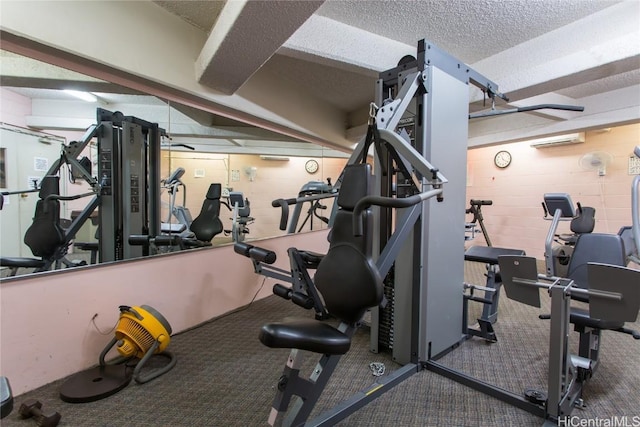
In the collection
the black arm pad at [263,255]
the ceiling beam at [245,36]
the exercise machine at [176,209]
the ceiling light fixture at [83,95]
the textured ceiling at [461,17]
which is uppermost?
the textured ceiling at [461,17]

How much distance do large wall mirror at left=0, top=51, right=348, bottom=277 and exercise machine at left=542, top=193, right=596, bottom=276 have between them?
89.9 inches

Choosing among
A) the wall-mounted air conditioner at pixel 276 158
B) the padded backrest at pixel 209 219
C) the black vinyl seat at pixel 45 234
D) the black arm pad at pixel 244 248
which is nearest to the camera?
the black vinyl seat at pixel 45 234

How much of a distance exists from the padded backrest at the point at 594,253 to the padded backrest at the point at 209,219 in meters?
2.90

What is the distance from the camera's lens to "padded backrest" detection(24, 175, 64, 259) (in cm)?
189

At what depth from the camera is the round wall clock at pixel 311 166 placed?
4594 mm

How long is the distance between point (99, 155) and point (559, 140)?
6.52 m

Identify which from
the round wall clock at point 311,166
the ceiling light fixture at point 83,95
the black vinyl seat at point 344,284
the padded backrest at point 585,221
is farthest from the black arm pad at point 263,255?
the padded backrest at point 585,221

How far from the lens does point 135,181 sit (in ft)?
8.30

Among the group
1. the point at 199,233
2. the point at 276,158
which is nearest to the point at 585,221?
the point at 276,158

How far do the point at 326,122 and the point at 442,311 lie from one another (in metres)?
3.34

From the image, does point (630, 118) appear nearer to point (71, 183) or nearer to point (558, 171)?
point (558, 171)

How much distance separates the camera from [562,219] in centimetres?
335

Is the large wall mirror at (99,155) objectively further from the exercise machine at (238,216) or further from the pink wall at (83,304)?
the pink wall at (83,304)

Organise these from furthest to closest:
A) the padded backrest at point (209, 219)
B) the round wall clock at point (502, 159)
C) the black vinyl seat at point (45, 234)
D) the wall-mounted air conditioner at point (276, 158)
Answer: the round wall clock at point (502, 159), the wall-mounted air conditioner at point (276, 158), the padded backrest at point (209, 219), the black vinyl seat at point (45, 234)
